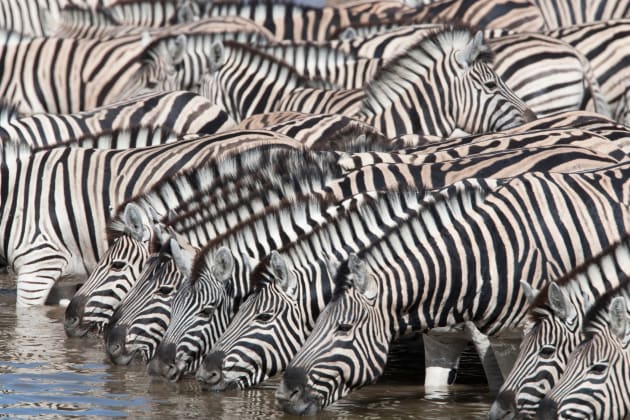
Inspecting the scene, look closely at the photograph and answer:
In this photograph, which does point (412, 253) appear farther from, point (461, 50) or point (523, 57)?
point (523, 57)

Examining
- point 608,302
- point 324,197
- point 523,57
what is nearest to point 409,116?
point 523,57

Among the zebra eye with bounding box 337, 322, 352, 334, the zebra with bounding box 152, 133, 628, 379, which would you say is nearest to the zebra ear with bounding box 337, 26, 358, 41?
the zebra with bounding box 152, 133, 628, 379

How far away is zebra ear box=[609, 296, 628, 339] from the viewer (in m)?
7.54

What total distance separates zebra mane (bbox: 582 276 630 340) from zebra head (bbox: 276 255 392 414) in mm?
1266

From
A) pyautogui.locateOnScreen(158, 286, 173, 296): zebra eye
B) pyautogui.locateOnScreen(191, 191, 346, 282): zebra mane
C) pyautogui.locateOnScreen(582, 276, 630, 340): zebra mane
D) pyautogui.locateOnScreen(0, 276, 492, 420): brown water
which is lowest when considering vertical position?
pyautogui.locateOnScreen(0, 276, 492, 420): brown water

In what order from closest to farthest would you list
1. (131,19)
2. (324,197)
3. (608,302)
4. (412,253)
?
(608,302)
(412,253)
(324,197)
(131,19)

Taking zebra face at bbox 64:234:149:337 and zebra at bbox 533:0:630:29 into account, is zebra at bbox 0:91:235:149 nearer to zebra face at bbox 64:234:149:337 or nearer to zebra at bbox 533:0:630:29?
zebra face at bbox 64:234:149:337

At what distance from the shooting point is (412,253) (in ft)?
28.6

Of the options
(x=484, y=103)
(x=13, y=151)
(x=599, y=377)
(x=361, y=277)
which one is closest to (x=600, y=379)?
(x=599, y=377)

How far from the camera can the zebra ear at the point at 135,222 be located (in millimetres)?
10461

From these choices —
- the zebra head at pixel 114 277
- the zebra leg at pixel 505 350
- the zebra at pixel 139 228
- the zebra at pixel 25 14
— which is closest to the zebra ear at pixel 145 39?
the zebra at pixel 25 14

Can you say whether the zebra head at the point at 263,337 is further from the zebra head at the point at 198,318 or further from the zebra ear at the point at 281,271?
the zebra head at the point at 198,318

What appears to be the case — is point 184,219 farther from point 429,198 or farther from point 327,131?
point 327,131

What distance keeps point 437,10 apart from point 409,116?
3.86 meters
